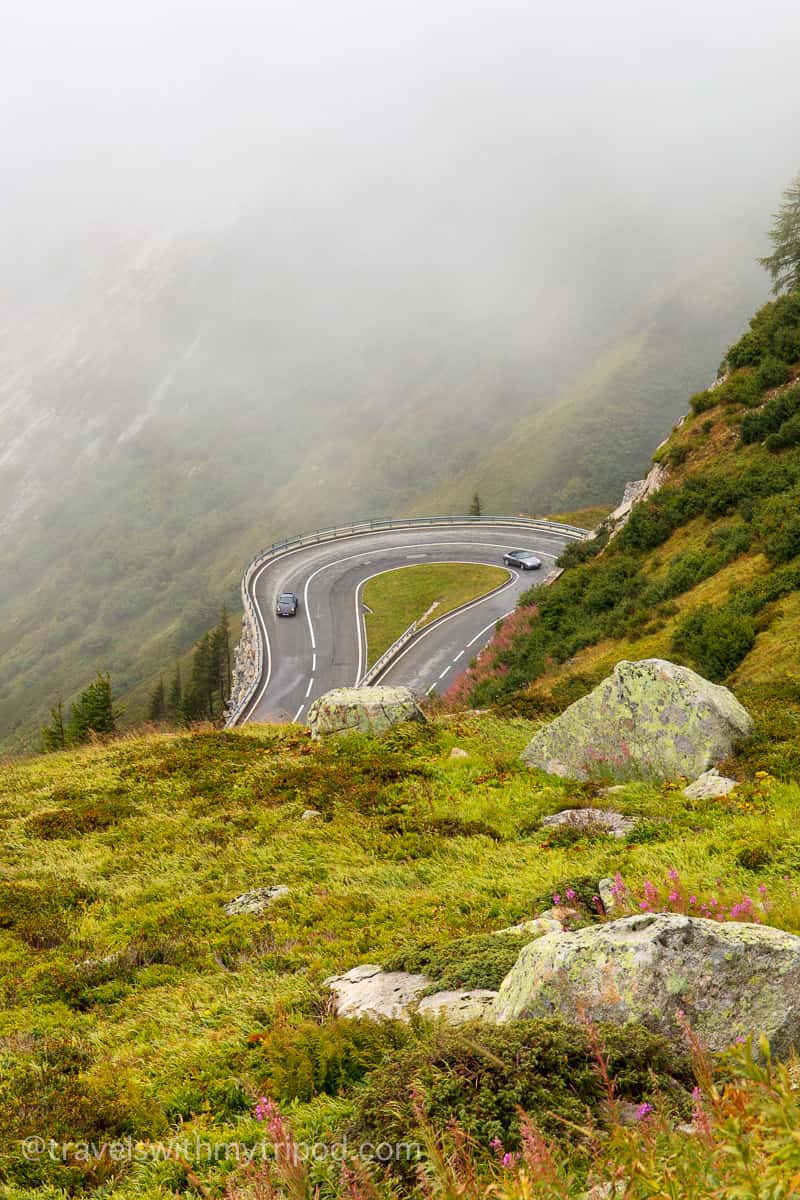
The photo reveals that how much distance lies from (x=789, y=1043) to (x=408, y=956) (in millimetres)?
3800

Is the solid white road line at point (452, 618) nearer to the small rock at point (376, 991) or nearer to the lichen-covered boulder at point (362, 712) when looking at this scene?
the lichen-covered boulder at point (362, 712)

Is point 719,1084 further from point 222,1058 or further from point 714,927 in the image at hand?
point 222,1058

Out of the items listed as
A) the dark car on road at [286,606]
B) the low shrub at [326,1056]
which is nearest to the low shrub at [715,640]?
the low shrub at [326,1056]

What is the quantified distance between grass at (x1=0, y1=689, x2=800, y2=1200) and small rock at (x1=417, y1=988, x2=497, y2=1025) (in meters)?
0.86

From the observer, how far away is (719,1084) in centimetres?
437

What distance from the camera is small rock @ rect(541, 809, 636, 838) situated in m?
11.4

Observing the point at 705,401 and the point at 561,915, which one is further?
the point at 705,401

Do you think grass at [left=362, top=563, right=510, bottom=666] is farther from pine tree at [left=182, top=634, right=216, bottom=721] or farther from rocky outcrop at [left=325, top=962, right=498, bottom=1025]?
rocky outcrop at [left=325, top=962, right=498, bottom=1025]

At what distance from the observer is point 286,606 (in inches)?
2431

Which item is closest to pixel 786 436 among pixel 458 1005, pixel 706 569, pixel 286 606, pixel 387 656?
pixel 706 569

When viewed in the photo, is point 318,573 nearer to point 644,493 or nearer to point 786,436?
point 644,493

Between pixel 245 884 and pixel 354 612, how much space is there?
5103 centimetres

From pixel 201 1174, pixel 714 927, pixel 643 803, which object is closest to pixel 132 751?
pixel 643 803

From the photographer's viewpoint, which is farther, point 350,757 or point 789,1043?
point 350,757
